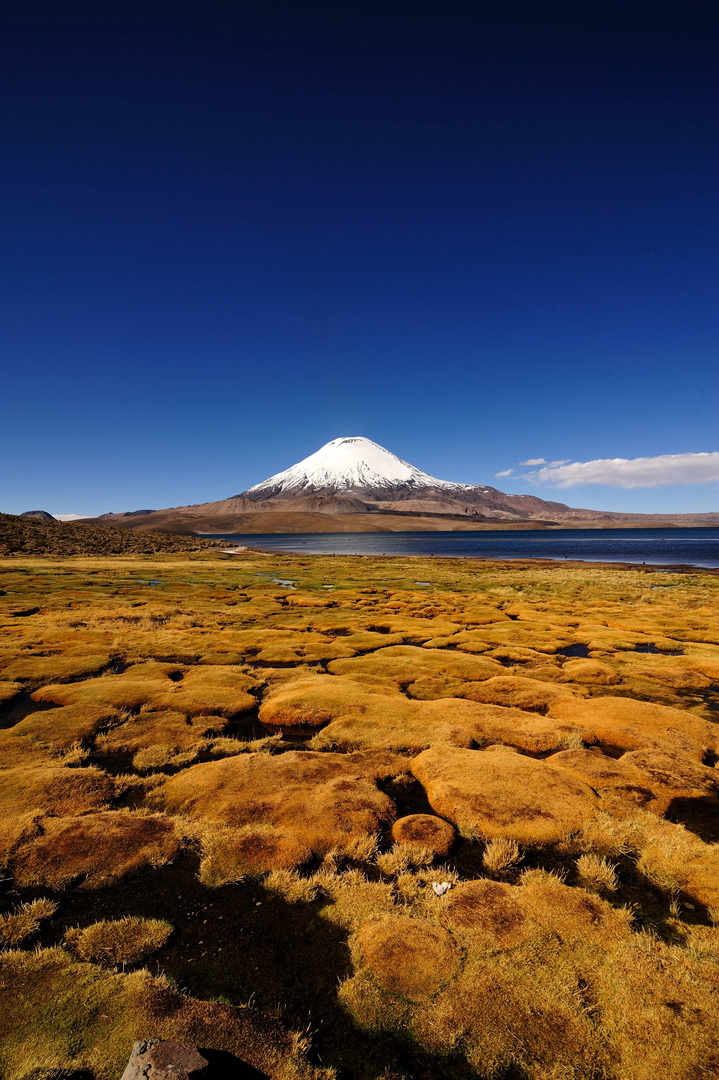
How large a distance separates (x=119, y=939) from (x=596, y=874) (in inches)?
357

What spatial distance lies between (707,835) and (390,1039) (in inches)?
364

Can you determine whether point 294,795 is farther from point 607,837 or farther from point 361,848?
point 607,837

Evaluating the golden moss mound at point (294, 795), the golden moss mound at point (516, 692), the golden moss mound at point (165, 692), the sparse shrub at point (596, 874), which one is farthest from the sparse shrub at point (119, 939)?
the golden moss mound at point (516, 692)

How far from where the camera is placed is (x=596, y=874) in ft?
28.8

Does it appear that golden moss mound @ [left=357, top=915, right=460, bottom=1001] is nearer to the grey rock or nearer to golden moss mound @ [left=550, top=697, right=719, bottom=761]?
the grey rock

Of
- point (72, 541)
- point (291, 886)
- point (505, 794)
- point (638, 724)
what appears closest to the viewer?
point (291, 886)

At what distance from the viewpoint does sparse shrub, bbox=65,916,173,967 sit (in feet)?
22.5

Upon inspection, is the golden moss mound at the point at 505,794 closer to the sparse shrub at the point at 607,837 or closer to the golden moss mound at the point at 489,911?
the sparse shrub at the point at 607,837


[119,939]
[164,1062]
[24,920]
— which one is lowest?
[119,939]

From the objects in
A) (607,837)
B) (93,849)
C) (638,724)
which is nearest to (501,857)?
(607,837)

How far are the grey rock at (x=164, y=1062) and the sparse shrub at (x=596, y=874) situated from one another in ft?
25.1

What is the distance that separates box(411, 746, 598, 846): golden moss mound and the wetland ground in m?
0.07

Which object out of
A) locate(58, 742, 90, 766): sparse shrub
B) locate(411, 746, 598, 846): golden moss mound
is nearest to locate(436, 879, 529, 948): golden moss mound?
locate(411, 746, 598, 846): golden moss mound

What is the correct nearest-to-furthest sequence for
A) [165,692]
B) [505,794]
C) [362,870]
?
[362,870] < [505,794] < [165,692]
